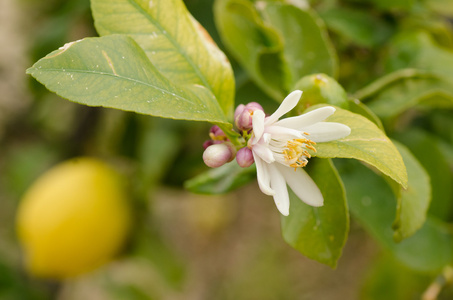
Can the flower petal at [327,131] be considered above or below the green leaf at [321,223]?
above

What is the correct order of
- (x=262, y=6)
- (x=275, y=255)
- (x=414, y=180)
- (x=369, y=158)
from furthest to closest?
(x=275, y=255)
(x=262, y=6)
(x=414, y=180)
(x=369, y=158)

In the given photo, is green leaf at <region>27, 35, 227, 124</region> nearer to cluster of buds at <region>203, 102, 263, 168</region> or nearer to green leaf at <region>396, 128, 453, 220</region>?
Answer: cluster of buds at <region>203, 102, 263, 168</region>

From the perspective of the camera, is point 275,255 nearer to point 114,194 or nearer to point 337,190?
point 114,194

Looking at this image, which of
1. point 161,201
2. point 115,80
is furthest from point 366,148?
point 161,201

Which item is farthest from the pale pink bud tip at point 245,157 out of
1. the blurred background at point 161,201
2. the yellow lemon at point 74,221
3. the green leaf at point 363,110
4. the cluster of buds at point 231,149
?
the yellow lemon at point 74,221

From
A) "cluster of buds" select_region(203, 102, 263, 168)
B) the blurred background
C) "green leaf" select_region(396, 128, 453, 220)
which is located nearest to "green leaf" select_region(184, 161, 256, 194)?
"cluster of buds" select_region(203, 102, 263, 168)

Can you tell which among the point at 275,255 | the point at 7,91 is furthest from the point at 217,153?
the point at 275,255

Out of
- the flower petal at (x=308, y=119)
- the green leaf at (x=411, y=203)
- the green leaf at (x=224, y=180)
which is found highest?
the flower petal at (x=308, y=119)

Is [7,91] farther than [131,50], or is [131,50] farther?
[7,91]

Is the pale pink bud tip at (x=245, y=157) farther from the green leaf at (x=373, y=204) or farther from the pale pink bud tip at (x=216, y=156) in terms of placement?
the green leaf at (x=373, y=204)
